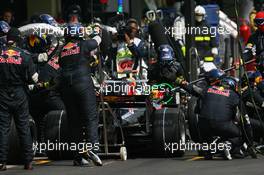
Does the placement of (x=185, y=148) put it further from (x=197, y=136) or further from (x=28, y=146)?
(x=28, y=146)

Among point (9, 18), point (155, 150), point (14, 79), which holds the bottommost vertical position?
point (155, 150)

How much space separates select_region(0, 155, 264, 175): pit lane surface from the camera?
1523cm

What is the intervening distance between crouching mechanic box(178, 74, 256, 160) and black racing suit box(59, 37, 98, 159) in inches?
77.2

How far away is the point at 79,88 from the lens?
1622 cm

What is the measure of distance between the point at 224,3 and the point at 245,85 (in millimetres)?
17978

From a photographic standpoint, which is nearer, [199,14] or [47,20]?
[47,20]

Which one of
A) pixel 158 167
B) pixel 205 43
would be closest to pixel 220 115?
pixel 158 167

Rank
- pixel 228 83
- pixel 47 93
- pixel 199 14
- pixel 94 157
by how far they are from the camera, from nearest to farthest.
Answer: pixel 94 157 → pixel 228 83 → pixel 47 93 → pixel 199 14

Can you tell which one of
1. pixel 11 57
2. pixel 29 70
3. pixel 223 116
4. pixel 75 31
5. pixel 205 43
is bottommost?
pixel 223 116

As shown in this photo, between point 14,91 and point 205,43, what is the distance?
33.4 feet

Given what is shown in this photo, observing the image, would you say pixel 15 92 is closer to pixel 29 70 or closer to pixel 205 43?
pixel 29 70

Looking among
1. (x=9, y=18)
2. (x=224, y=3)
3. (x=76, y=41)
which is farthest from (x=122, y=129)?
(x=224, y=3)

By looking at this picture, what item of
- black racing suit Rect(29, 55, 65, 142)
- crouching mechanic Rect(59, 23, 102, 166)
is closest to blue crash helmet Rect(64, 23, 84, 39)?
crouching mechanic Rect(59, 23, 102, 166)

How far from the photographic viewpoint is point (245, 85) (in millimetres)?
18453
